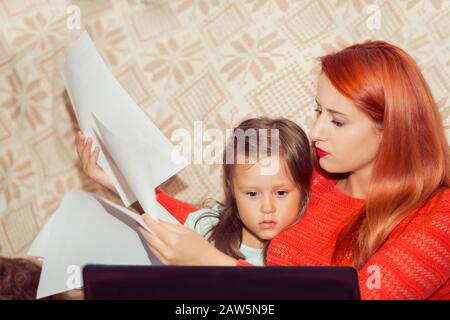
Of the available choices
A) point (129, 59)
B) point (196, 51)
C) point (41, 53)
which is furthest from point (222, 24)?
point (41, 53)

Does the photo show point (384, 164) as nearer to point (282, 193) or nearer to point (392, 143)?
point (392, 143)

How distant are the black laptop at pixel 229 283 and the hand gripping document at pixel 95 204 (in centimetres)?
44

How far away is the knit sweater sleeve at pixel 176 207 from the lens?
1486 millimetres

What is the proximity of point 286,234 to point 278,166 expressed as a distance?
0.14m

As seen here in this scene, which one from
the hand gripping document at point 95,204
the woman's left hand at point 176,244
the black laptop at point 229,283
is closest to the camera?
the black laptop at point 229,283

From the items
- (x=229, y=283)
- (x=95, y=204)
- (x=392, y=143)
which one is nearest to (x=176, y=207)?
(x=95, y=204)

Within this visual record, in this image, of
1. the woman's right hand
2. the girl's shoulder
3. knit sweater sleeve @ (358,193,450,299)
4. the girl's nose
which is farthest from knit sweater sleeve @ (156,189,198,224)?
knit sweater sleeve @ (358,193,450,299)

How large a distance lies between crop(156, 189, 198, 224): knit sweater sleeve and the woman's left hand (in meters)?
0.39

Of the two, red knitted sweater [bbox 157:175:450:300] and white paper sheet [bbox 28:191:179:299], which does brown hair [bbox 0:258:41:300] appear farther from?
red knitted sweater [bbox 157:175:450:300]

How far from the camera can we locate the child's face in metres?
1.31

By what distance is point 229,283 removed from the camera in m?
0.73

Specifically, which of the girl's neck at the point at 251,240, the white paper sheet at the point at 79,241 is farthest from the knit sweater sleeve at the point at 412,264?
the white paper sheet at the point at 79,241

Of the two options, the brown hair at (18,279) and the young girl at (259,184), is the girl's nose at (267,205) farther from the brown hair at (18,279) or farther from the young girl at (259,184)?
the brown hair at (18,279)
